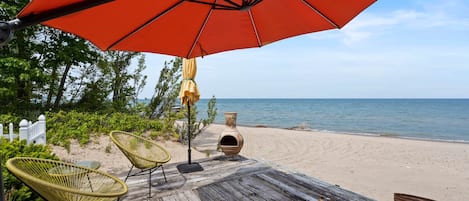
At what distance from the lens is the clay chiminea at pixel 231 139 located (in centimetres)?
446

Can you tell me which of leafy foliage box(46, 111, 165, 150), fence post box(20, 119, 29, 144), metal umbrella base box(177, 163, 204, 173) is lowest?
Answer: metal umbrella base box(177, 163, 204, 173)

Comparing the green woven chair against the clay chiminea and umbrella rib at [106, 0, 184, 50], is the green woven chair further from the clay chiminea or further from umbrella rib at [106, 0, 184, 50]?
the clay chiminea

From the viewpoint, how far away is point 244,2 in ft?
6.48

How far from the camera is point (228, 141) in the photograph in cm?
467

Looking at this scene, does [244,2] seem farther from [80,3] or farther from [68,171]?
[68,171]

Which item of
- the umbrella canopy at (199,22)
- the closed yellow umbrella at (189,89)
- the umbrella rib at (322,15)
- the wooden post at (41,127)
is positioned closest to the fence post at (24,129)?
the wooden post at (41,127)

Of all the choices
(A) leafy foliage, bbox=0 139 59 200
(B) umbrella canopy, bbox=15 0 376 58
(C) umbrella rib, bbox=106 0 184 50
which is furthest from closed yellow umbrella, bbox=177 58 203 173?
(A) leafy foliage, bbox=0 139 59 200

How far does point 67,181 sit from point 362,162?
23.6 feet

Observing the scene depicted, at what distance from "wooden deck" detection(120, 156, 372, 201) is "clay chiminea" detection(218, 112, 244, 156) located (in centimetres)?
57

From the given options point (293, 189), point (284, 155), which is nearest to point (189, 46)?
point (293, 189)

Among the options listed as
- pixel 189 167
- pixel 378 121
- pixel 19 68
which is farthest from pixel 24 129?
pixel 378 121

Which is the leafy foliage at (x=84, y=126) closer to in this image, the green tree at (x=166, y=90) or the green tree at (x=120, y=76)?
the green tree at (x=166, y=90)

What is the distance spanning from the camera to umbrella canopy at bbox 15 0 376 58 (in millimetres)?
1896

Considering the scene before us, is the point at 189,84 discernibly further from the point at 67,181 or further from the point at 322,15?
the point at 322,15
